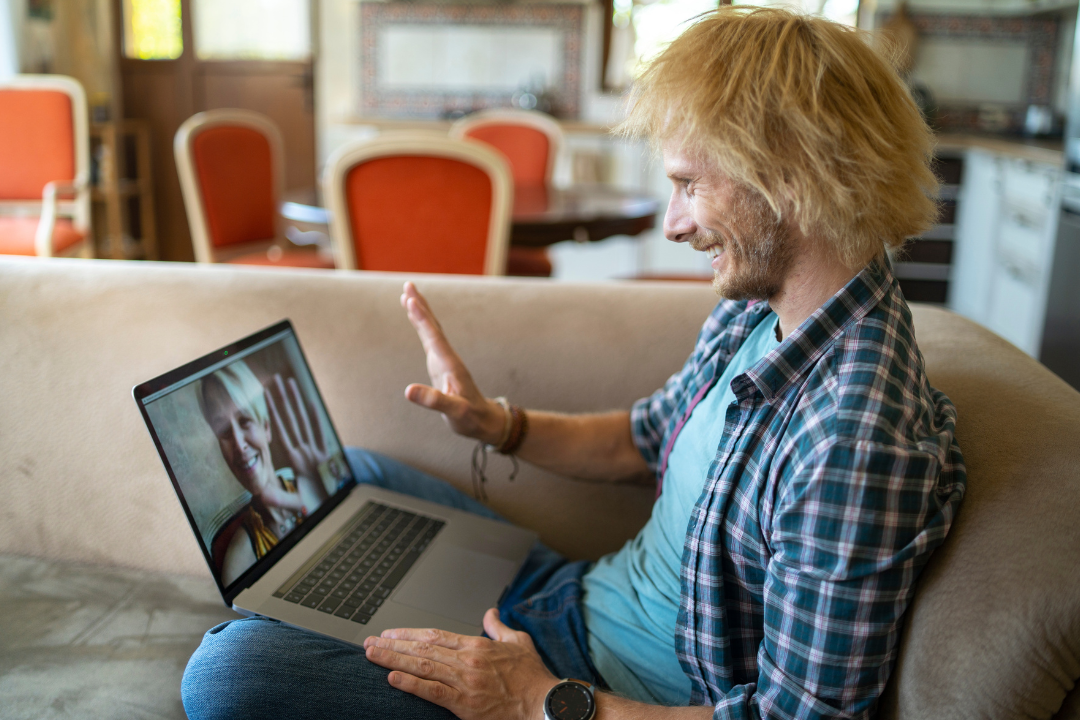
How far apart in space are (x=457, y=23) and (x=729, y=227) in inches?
200

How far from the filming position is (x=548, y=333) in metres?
1.38

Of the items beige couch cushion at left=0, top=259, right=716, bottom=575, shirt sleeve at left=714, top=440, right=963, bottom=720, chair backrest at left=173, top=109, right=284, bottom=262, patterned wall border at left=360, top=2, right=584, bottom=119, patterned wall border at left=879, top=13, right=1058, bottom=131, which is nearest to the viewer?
shirt sleeve at left=714, top=440, right=963, bottom=720

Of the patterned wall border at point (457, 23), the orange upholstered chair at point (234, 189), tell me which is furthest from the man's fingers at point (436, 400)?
the patterned wall border at point (457, 23)

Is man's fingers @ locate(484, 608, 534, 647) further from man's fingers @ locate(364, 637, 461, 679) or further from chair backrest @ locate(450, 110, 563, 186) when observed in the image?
chair backrest @ locate(450, 110, 563, 186)

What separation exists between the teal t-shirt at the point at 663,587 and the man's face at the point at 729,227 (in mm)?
122

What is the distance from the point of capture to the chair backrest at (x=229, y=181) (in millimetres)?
2953

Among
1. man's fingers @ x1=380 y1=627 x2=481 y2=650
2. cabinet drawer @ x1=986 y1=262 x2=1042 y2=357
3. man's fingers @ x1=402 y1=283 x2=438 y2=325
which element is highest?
man's fingers @ x1=402 y1=283 x2=438 y2=325

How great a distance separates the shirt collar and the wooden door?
204 inches

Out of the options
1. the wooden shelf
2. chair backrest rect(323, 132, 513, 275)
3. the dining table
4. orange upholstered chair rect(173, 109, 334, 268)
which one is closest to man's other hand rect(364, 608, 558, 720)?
chair backrest rect(323, 132, 513, 275)

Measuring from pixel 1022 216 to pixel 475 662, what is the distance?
3.55 metres

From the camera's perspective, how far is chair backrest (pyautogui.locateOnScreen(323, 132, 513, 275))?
7.04 ft

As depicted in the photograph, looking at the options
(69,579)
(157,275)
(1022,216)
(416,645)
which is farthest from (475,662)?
(1022,216)

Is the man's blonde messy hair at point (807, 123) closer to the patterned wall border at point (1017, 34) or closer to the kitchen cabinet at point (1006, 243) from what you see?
the kitchen cabinet at point (1006, 243)

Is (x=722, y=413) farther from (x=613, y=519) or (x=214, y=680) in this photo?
(x=214, y=680)
